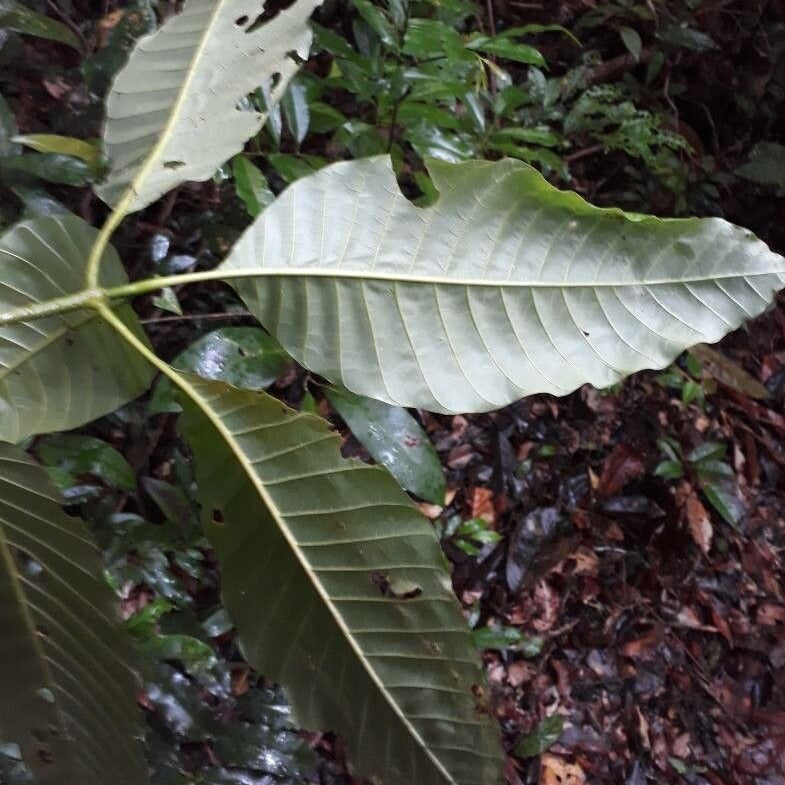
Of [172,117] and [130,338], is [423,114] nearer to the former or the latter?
[172,117]

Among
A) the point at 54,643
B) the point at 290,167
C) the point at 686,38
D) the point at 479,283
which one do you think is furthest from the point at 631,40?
the point at 54,643

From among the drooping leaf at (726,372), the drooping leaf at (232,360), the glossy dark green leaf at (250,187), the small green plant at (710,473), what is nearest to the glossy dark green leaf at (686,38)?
the drooping leaf at (726,372)

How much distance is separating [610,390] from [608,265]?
142cm

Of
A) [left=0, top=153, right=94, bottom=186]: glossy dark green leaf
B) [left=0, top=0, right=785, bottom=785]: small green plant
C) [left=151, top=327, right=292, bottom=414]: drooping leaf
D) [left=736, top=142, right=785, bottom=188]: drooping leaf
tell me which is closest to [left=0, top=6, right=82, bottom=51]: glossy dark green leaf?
[left=0, top=153, right=94, bottom=186]: glossy dark green leaf

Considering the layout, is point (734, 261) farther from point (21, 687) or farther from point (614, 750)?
point (614, 750)

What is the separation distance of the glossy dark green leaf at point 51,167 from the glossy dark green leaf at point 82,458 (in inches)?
13.6

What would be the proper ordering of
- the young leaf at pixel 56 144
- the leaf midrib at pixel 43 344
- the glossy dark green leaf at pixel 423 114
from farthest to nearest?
the glossy dark green leaf at pixel 423 114, the young leaf at pixel 56 144, the leaf midrib at pixel 43 344

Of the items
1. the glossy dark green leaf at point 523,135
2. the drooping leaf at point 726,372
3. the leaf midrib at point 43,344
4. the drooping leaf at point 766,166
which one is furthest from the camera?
the drooping leaf at point 766,166

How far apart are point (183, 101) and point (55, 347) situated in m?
0.20

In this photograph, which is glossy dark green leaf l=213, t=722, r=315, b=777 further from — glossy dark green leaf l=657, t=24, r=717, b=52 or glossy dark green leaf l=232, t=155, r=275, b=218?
glossy dark green leaf l=657, t=24, r=717, b=52

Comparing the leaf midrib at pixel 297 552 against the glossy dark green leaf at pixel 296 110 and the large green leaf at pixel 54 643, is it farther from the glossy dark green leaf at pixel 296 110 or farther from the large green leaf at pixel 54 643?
the glossy dark green leaf at pixel 296 110

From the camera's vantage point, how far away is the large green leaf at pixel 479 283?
0.47 m

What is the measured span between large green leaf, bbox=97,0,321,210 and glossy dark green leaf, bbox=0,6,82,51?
1.73ft

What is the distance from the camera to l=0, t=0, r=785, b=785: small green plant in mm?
456
